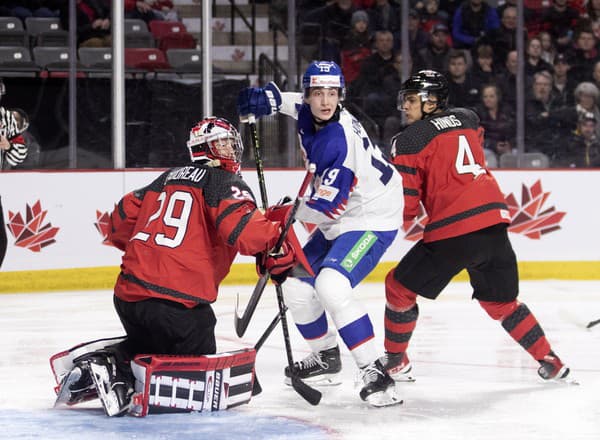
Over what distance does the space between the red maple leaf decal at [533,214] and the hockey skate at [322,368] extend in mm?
3687

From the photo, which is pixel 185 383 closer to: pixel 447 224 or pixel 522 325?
pixel 447 224

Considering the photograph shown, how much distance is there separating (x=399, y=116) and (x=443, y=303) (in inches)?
69.6

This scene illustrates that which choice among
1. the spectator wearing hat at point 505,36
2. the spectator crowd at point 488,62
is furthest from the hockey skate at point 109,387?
the spectator wearing hat at point 505,36

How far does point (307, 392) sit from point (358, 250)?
47 cm

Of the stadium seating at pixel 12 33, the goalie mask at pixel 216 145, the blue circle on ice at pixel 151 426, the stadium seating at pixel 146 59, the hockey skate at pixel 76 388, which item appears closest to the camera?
the blue circle on ice at pixel 151 426

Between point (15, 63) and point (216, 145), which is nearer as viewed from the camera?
point (216, 145)

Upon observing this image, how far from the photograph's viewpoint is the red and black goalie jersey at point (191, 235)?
11.4 ft

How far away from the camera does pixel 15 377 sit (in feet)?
13.8

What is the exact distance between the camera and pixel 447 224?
13.2ft

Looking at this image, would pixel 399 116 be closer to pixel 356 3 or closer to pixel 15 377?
pixel 356 3

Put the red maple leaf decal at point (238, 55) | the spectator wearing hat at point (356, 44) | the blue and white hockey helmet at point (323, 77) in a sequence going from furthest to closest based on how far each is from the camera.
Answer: the spectator wearing hat at point (356, 44) → the red maple leaf decal at point (238, 55) → the blue and white hockey helmet at point (323, 77)

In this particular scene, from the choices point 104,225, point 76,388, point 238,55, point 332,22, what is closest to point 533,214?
point 332,22

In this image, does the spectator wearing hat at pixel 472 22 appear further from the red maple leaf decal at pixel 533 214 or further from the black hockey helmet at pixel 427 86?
the black hockey helmet at pixel 427 86

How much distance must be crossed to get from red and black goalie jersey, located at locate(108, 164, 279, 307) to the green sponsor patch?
29cm
